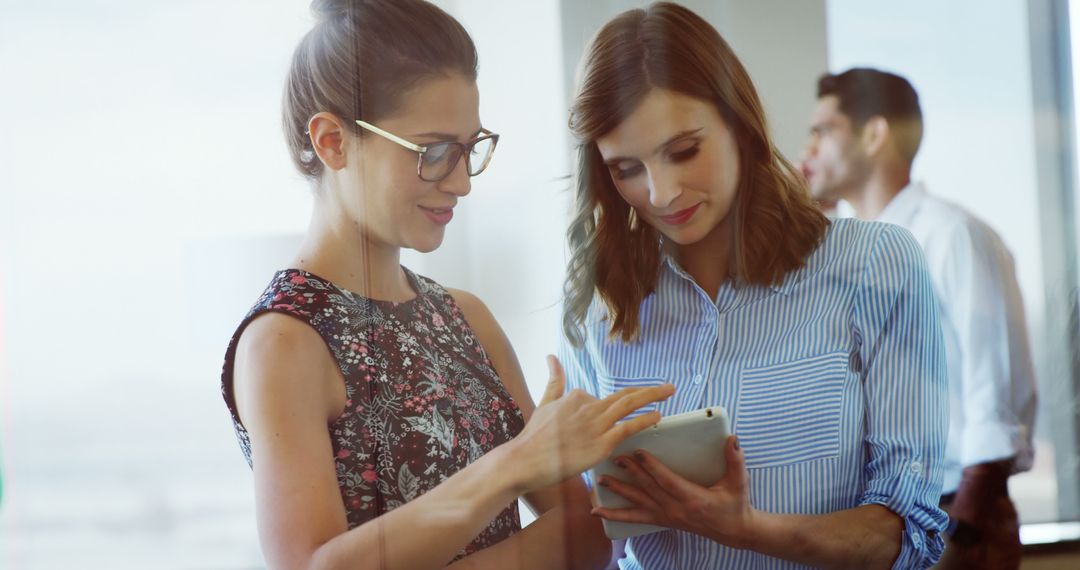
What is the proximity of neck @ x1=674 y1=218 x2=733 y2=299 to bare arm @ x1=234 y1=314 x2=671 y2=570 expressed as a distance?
0.18 metres

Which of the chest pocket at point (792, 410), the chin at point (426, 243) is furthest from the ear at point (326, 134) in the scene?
the chest pocket at point (792, 410)

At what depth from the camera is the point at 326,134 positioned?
0.84m

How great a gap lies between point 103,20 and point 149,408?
0.33m

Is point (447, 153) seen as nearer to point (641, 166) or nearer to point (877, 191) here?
point (641, 166)

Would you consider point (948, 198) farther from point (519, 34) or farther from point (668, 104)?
point (519, 34)

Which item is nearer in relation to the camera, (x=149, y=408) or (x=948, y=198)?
(x=149, y=408)

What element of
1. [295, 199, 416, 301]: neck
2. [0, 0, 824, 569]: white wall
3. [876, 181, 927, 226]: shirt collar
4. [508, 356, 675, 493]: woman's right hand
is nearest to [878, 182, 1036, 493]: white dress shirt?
[876, 181, 927, 226]: shirt collar

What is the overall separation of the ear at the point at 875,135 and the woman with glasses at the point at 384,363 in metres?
0.42

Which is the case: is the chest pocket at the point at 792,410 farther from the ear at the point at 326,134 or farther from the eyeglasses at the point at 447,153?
the ear at the point at 326,134

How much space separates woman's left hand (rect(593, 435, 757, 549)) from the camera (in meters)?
0.91

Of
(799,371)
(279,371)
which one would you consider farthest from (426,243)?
(799,371)

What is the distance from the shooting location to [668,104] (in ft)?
3.09

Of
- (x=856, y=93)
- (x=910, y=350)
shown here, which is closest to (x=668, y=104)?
(x=856, y=93)

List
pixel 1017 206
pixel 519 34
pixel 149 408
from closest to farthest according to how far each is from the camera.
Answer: pixel 149 408 < pixel 519 34 < pixel 1017 206
